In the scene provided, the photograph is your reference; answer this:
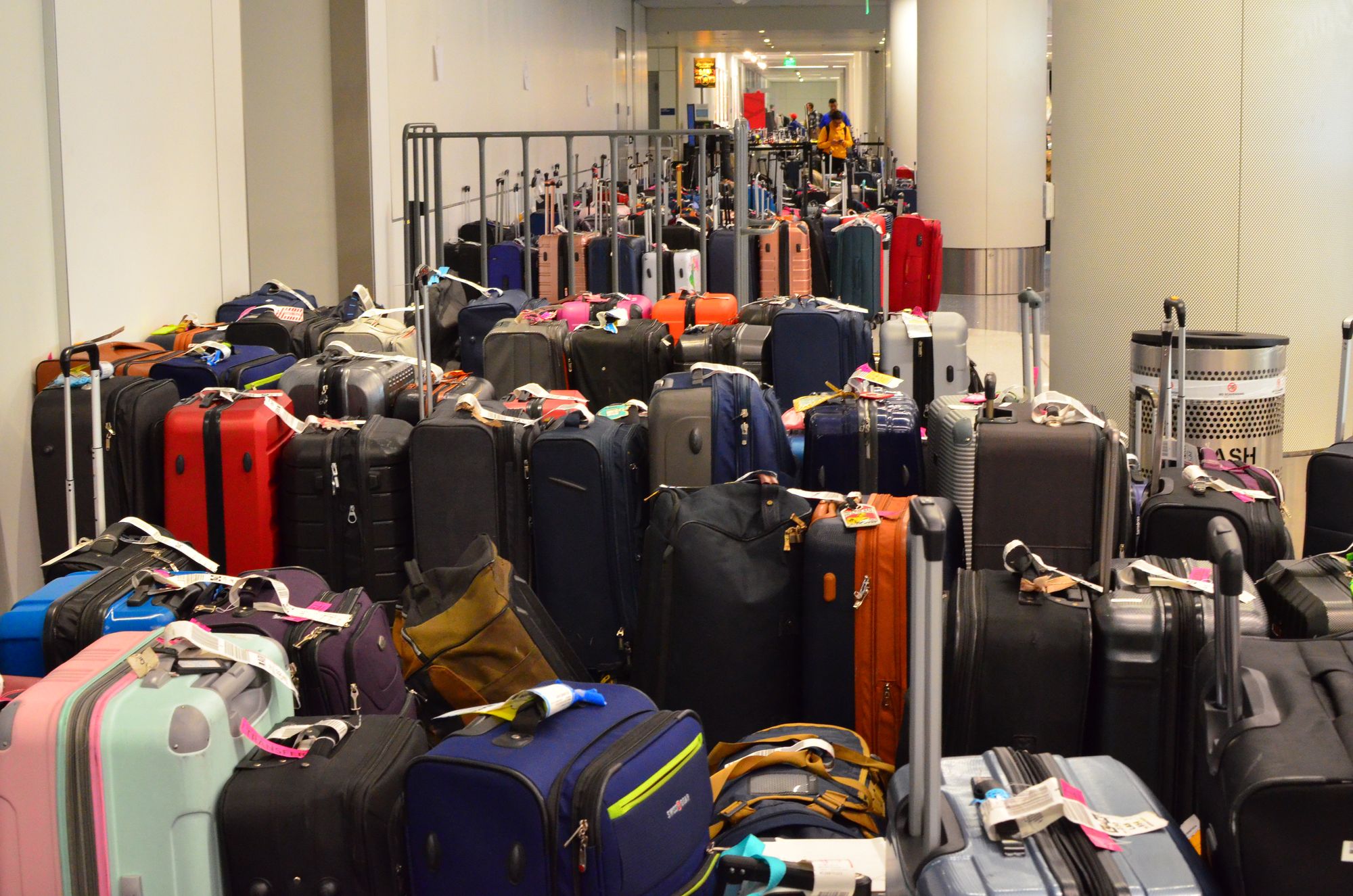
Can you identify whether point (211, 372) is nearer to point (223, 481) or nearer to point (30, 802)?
point (223, 481)

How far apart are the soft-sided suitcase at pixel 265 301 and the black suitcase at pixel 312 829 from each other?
403 cm

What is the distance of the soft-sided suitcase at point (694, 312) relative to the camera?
594 centimetres

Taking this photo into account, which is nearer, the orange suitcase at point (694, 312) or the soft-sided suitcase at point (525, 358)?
the soft-sided suitcase at point (525, 358)

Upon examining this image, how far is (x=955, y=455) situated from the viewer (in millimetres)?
3863

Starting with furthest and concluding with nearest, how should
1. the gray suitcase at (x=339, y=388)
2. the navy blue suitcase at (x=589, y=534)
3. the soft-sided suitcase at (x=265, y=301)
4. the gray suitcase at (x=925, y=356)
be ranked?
the soft-sided suitcase at (x=265, y=301) → the gray suitcase at (x=925, y=356) → the gray suitcase at (x=339, y=388) → the navy blue suitcase at (x=589, y=534)

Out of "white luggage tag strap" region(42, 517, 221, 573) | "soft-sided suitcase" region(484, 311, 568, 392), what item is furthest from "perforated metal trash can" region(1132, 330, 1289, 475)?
"white luggage tag strap" region(42, 517, 221, 573)

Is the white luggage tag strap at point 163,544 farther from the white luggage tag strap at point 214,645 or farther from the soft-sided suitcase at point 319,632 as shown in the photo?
the white luggage tag strap at point 214,645

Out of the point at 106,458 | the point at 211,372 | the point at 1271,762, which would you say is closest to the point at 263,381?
the point at 211,372

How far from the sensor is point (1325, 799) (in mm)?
1765

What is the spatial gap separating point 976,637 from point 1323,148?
13.0ft

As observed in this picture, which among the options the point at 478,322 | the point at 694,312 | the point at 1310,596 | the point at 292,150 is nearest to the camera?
the point at 1310,596

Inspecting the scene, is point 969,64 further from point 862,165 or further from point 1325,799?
point 1325,799

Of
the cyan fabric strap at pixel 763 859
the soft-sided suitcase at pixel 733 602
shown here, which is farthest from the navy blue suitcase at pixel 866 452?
the cyan fabric strap at pixel 763 859

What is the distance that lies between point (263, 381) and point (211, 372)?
0.61 ft
